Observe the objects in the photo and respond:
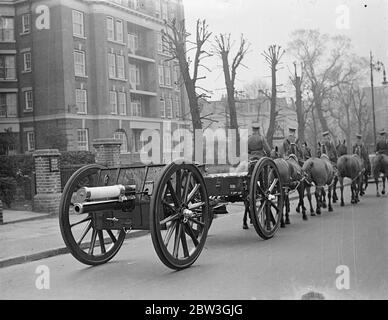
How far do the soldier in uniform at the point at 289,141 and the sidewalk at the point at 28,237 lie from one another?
350cm

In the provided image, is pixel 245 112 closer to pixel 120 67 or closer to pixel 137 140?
pixel 137 140

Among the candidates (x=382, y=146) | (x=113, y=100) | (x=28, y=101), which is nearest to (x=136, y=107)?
(x=113, y=100)

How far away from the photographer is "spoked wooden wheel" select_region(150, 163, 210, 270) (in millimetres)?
5277

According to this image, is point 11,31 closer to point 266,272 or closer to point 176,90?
point 176,90

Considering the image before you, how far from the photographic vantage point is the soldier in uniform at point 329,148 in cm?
1237

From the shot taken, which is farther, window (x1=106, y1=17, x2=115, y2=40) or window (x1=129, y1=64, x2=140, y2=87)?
window (x1=129, y1=64, x2=140, y2=87)

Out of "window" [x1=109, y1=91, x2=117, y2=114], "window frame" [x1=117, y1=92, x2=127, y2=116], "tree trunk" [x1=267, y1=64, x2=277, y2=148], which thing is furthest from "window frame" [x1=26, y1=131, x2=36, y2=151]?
"tree trunk" [x1=267, y1=64, x2=277, y2=148]

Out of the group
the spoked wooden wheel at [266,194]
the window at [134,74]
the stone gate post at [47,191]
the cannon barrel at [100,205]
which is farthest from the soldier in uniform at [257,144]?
the stone gate post at [47,191]

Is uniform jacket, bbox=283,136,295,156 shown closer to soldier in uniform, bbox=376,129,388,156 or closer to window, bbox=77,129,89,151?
soldier in uniform, bbox=376,129,388,156

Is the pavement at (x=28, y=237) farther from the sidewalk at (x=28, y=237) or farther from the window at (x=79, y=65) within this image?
the window at (x=79, y=65)

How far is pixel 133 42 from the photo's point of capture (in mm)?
6496

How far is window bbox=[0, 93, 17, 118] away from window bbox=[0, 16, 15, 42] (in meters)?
0.79
